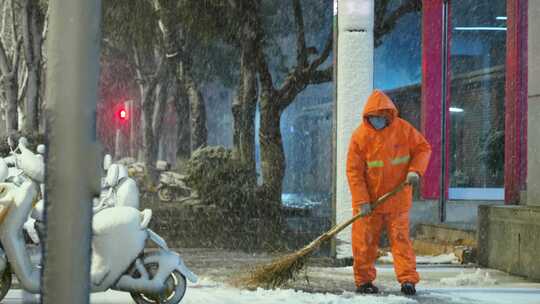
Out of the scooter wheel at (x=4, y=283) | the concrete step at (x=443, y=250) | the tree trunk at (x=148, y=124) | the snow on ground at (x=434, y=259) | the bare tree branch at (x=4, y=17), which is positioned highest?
the bare tree branch at (x=4, y=17)

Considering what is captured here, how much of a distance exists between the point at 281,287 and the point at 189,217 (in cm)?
1138

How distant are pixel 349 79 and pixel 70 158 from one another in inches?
278

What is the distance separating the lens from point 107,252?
7.11 m

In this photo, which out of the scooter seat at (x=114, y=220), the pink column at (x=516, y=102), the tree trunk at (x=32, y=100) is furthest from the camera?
the tree trunk at (x=32, y=100)

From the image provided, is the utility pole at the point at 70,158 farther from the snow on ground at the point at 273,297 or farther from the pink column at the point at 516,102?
the pink column at the point at 516,102

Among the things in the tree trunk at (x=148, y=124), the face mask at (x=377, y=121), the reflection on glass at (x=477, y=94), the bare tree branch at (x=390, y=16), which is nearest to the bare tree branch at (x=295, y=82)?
the bare tree branch at (x=390, y=16)

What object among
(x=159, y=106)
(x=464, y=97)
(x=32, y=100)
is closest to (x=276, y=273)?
(x=464, y=97)

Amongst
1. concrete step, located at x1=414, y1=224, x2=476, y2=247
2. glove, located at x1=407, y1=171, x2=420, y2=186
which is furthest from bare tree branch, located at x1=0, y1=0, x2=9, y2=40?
glove, located at x1=407, y1=171, x2=420, y2=186

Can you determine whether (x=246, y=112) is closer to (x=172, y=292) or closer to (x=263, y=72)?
(x=263, y=72)

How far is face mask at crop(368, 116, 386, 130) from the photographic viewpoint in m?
8.84

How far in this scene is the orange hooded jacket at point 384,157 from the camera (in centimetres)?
870

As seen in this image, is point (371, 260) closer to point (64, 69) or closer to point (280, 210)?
point (64, 69)

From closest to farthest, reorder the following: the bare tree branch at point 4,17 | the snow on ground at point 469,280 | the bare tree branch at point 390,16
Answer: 1. the snow on ground at point 469,280
2. the bare tree branch at point 390,16
3. the bare tree branch at point 4,17

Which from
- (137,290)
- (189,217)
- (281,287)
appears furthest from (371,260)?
(189,217)
